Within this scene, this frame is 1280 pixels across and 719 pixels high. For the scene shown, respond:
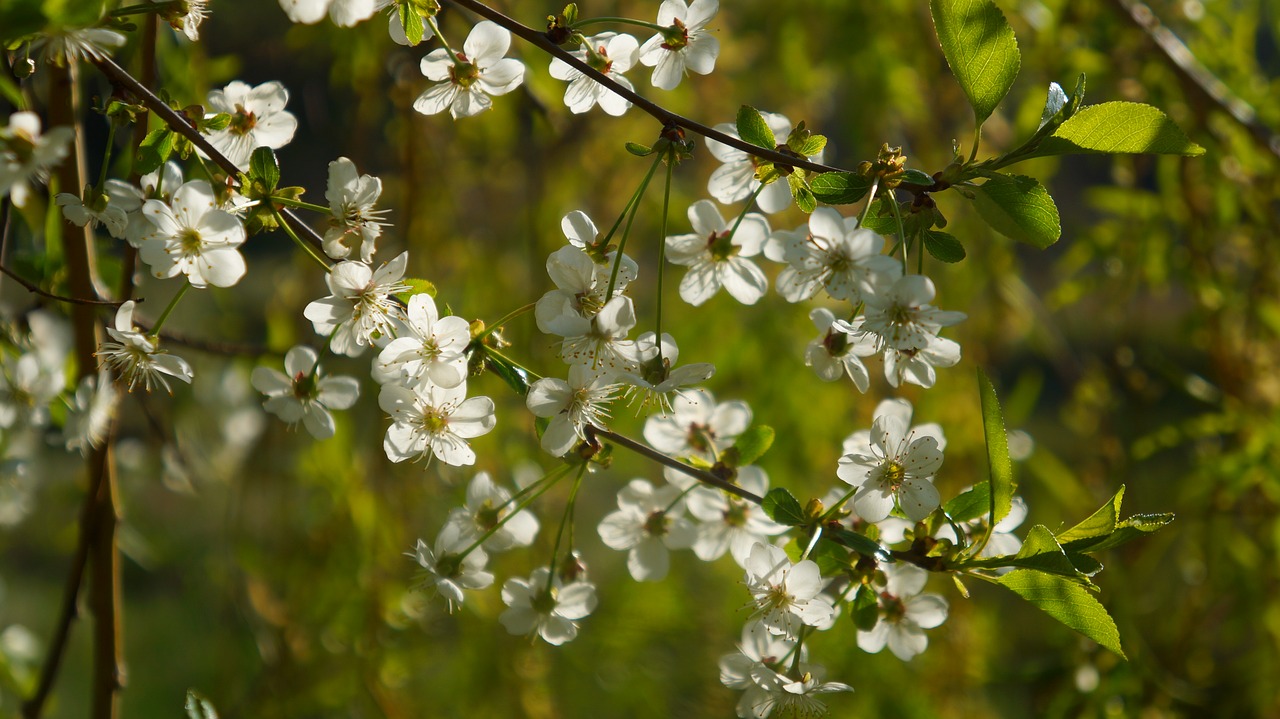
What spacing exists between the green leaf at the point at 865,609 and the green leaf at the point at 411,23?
1.47 ft

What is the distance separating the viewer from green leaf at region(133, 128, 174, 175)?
59 cm

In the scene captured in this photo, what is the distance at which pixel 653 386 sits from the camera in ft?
1.96

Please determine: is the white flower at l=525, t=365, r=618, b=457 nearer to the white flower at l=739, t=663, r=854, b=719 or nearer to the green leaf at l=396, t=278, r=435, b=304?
the green leaf at l=396, t=278, r=435, b=304

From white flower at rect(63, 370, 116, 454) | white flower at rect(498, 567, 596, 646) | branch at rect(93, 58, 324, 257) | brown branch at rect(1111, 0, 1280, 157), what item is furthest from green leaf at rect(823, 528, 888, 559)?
brown branch at rect(1111, 0, 1280, 157)

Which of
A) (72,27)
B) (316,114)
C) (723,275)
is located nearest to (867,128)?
(316,114)

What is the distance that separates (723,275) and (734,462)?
0.14 m

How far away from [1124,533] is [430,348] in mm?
437

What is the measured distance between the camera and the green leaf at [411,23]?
608mm

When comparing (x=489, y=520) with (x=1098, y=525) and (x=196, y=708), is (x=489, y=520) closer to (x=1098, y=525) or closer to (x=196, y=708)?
(x=196, y=708)

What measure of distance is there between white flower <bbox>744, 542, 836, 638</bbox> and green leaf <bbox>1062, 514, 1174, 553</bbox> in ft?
0.52

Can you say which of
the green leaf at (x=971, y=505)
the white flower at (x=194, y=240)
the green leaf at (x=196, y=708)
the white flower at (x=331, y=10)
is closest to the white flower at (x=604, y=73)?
the white flower at (x=331, y=10)

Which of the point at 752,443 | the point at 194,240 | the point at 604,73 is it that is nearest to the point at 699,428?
the point at 752,443

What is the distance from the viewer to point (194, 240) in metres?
0.59

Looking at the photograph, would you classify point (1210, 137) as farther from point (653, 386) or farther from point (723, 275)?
point (653, 386)
